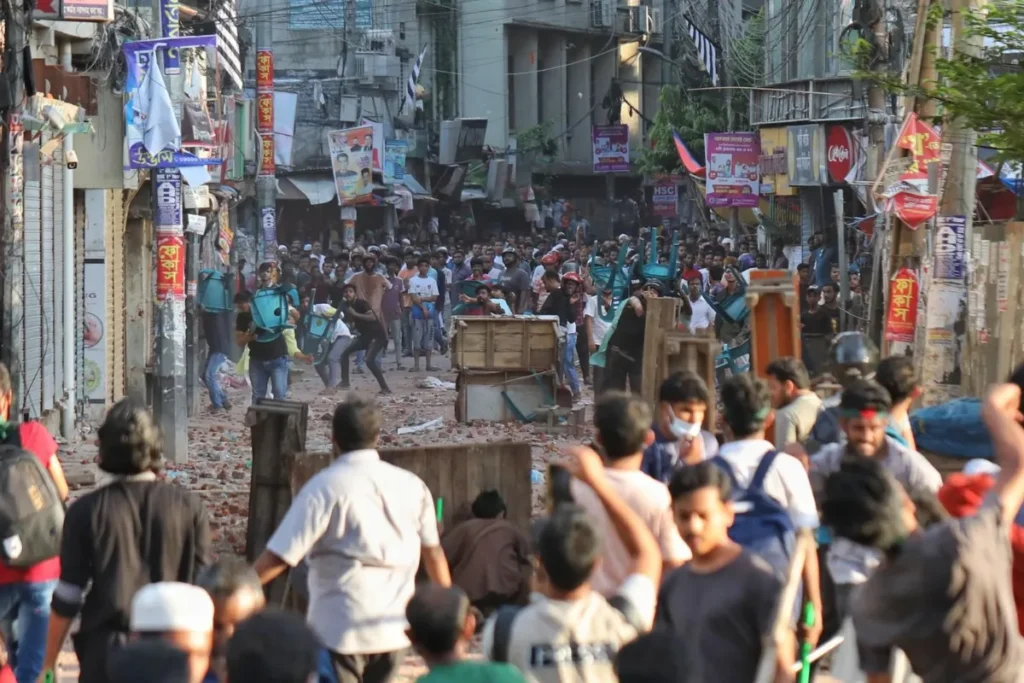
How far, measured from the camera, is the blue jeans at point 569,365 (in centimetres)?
1930

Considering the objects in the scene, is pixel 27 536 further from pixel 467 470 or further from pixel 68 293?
pixel 68 293

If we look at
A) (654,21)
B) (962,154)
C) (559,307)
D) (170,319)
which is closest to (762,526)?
(962,154)

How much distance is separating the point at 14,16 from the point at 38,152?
215 cm

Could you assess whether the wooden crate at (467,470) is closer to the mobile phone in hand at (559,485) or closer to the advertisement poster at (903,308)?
the mobile phone in hand at (559,485)

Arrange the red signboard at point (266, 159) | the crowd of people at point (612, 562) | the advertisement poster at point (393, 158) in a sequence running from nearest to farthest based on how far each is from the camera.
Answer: the crowd of people at point (612, 562) → the red signboard at point (266, 159) → the advertisement poster at point (393, 158)

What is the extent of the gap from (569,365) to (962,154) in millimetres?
7286

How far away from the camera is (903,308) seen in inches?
561

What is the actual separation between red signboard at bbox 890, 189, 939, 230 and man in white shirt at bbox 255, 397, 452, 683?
9.58 meters

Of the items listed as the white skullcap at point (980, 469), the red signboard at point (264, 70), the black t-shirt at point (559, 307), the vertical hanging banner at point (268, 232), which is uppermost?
the red signboard at point (264, 70)

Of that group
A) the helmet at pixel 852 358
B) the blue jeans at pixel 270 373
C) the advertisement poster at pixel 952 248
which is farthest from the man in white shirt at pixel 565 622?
the blue jeans at pixel 270 373

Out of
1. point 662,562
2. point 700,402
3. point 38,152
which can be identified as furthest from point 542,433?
point 662,562

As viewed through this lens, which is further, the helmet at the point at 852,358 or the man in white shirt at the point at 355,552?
the helmet at the point at 852,358

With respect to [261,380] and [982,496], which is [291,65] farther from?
[982,496]

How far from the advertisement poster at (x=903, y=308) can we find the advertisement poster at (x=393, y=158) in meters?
41.3
